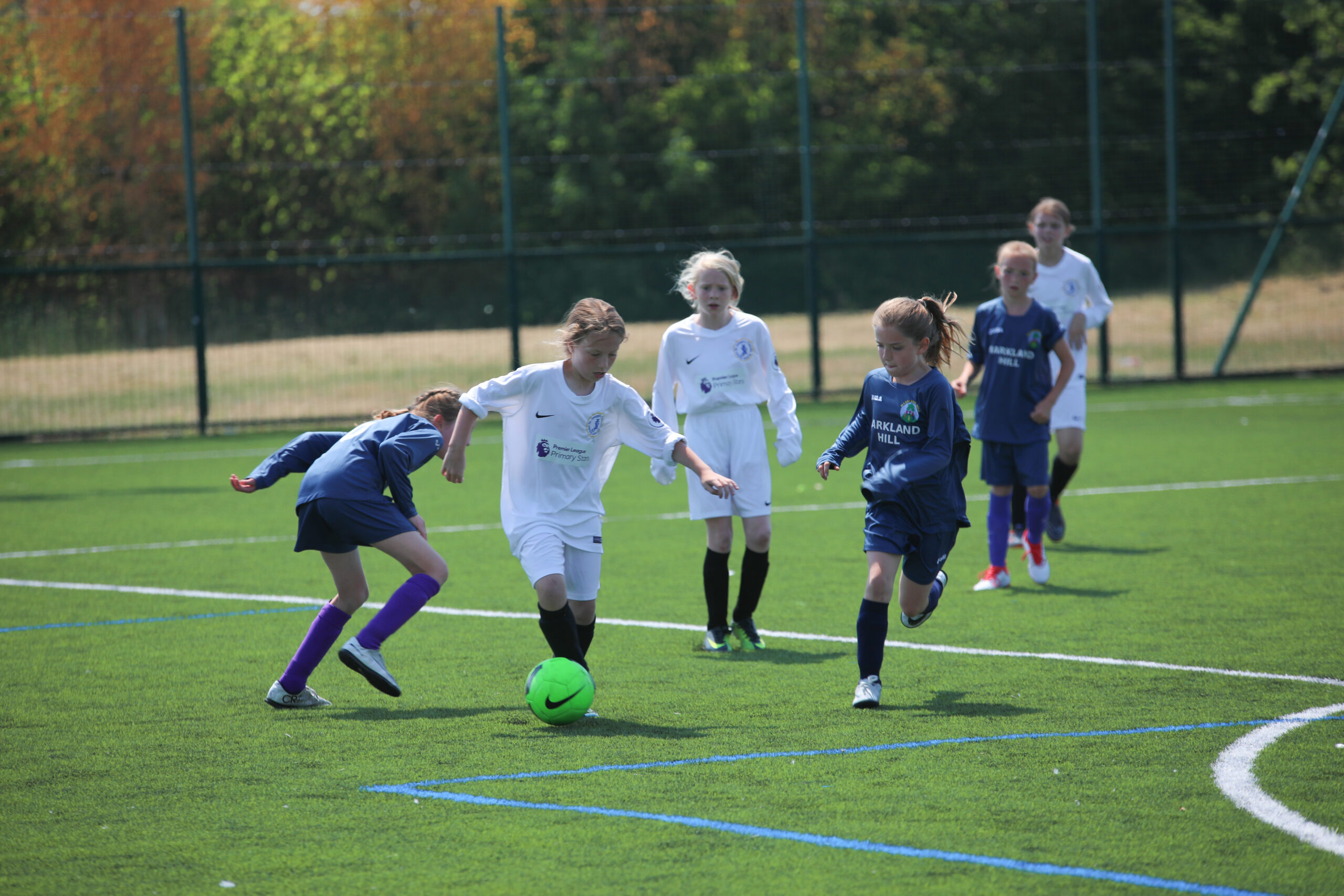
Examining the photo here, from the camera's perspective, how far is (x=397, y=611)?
18.9ft

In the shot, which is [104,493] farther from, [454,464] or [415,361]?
[454,464]

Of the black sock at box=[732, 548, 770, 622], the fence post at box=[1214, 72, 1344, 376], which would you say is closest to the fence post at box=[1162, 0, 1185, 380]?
the fence post at box=[1214, 72, 1344, 376]

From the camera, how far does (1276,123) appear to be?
2233cm

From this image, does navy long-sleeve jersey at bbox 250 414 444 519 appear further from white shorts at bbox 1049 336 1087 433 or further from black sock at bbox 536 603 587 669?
white shorts at bbox 1049 336 1087 433

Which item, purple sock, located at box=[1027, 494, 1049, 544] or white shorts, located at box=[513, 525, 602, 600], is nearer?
white shorts, located at box=[513, 525, 602, 600]

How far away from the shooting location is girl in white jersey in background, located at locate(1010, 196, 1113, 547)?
9586 mm

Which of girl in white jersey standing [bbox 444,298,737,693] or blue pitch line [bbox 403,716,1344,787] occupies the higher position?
girl in white jersey standing [bbox 444,298,737,693]

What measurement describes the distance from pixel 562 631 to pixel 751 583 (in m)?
1.55

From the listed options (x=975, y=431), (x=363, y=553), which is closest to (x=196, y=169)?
(x=363, y=553)

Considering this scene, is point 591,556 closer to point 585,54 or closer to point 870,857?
point 870,857

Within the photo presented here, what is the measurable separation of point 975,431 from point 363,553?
4431mm

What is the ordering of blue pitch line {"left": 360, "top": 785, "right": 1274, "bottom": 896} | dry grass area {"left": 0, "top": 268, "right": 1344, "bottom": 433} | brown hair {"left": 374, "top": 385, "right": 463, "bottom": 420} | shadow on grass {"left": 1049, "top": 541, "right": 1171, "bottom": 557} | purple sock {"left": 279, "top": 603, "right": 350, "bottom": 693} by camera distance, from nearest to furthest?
blue pitch line {"left": 360, "top": 785, "right": 1274, "bottom": 896} → purple sock {"left": 279, "top": 603, "right": 350, "bottom": 693} → brown hair {"left": 374, "top": 385, "right": 463, "bottom": 420} → shadow on grass {"left": 1049, "top": 541, "right": 1171, "bottom": 557} → dry grass area {"left": 0, "top": 268, "right": 1344, "bottom": 433}

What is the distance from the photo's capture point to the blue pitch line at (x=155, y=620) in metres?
7.71

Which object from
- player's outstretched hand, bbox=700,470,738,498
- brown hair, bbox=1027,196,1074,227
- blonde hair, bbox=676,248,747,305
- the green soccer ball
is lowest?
the green soccer ball
